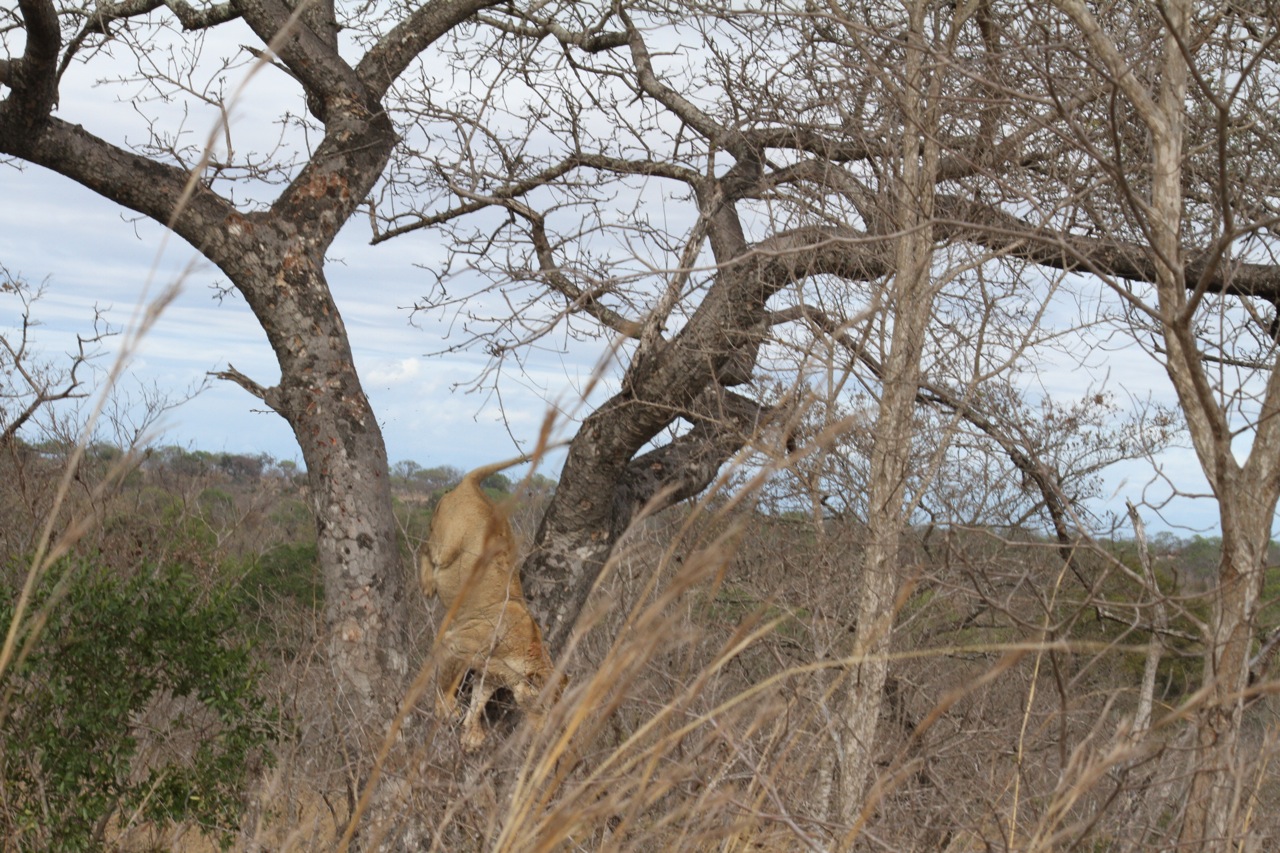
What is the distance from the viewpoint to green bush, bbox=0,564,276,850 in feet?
15.9

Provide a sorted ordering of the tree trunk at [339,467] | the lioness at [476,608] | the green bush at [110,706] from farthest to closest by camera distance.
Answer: the tree trunk at [339,467]
the lioness at [476,608]
the green bush at [110,706]

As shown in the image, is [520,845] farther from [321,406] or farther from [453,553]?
[321,406]

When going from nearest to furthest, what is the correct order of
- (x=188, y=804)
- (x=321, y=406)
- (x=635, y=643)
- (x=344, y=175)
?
(x=635, y=643) < (x=188, y=804) < (x=321, y=406) < (x=344, y=175)

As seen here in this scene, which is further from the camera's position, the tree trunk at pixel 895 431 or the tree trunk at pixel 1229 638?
the tree trunk at pixel 895 431

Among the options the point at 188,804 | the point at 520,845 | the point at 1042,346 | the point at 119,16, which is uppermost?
the point at 119,16

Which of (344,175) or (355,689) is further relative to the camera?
(344,175)

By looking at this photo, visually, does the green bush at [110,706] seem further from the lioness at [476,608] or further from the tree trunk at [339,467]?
the lioness at [476,608]

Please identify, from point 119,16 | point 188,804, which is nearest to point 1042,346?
point 188,804

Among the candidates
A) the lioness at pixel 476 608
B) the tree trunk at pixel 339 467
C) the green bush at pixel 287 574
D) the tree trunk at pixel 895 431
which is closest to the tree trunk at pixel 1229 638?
the tree trunk at pixel 895 431

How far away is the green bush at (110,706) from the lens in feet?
15.9

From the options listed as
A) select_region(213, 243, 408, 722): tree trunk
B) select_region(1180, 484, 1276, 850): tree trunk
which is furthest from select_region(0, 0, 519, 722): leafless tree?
select_region(1180, 484, 1276, 850): tree trunk

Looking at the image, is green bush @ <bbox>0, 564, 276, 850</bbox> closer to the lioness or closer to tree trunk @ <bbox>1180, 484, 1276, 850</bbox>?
the lioness

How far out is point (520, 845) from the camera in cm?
154

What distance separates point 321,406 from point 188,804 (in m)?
2.18
